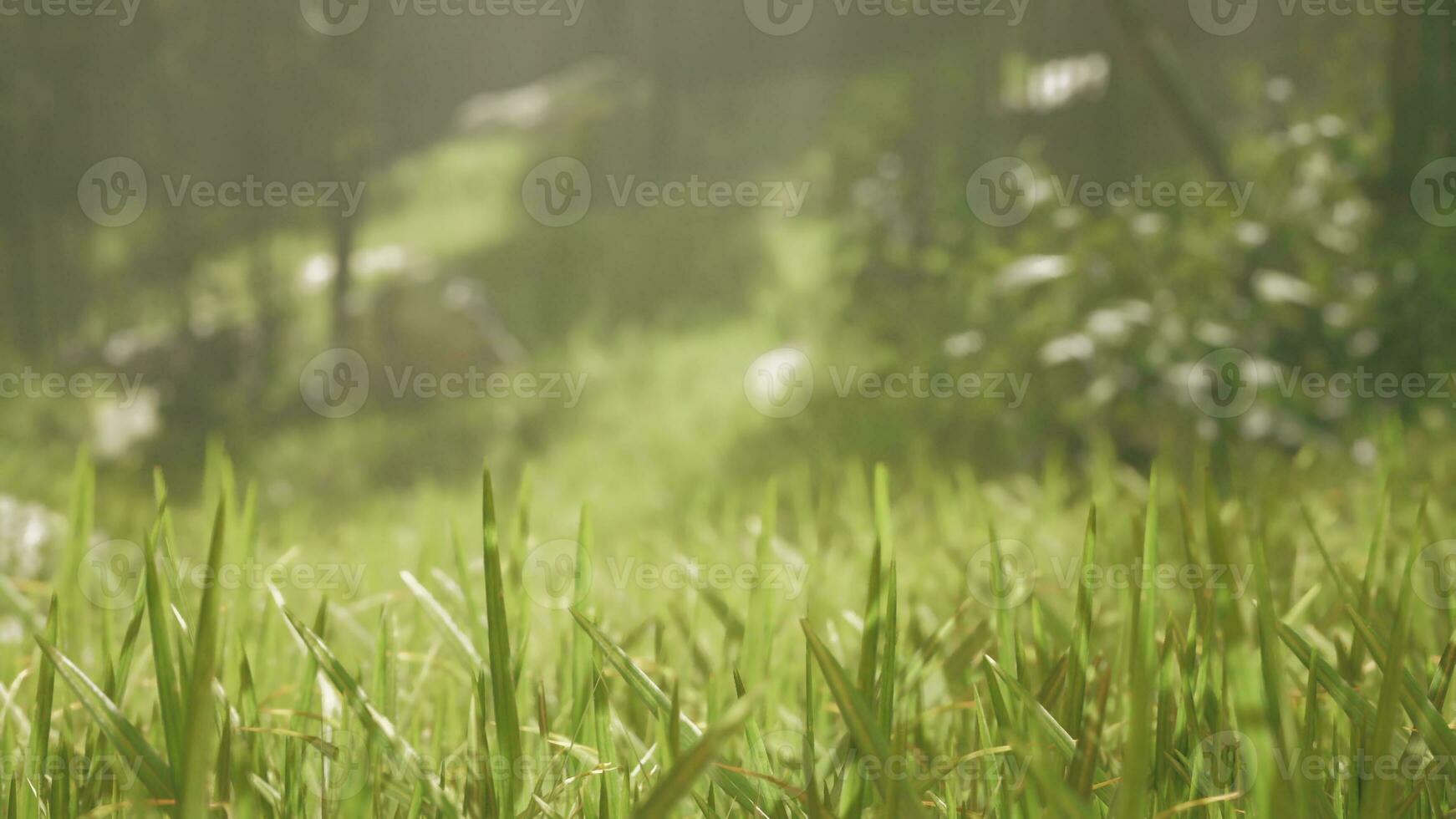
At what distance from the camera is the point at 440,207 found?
9.02 m

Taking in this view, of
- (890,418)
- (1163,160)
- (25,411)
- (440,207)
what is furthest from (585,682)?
(440,207)

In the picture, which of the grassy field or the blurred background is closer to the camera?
the grassy field

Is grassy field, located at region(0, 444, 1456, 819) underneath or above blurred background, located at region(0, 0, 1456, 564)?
underneath

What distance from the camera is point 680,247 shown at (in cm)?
741

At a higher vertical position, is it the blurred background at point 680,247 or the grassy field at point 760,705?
the blurred background at point 680,247

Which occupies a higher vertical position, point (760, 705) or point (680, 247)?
point (680, 247)

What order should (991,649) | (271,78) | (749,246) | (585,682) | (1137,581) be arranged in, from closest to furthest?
(1137,581) < (585,682) < (991,649) < (271,78) < (749,246)

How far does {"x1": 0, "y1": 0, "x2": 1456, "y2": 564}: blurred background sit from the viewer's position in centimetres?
288

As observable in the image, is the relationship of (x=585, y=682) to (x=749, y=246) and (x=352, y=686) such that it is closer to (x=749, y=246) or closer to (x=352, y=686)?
(x=352, y=686)

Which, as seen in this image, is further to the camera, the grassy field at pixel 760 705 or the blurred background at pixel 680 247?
the blurred background at pixel 680 247

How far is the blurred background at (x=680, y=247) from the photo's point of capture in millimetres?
2881

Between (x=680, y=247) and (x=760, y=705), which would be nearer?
(x=760, y=705)

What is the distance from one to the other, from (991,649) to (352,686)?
749 millimetres

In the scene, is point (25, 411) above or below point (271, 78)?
below
